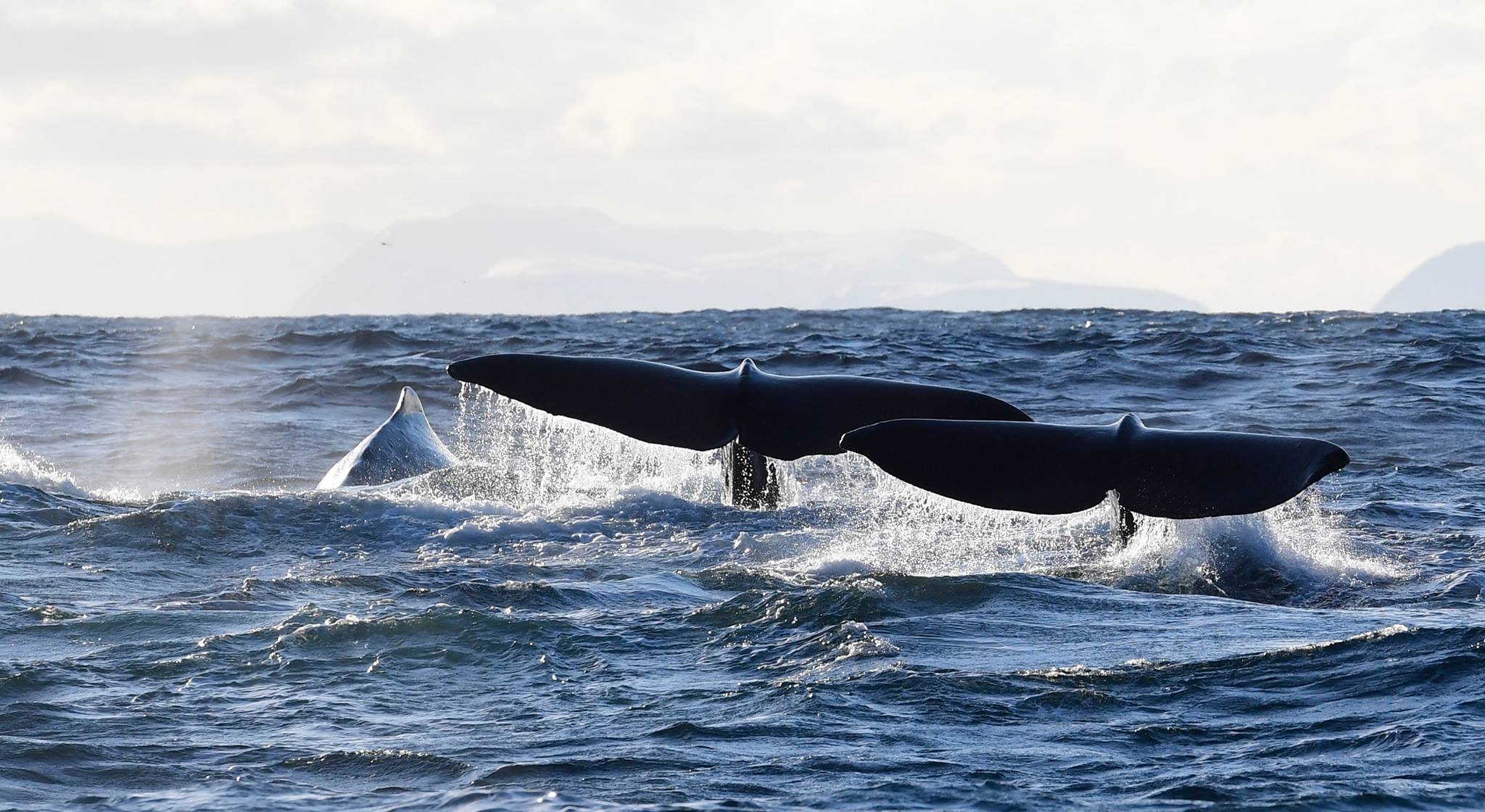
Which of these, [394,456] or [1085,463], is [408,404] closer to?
[394,456]

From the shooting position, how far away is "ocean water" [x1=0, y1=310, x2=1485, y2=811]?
519 centimetres

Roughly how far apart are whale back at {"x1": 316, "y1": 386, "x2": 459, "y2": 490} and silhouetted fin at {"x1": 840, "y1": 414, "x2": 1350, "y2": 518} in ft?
19.0

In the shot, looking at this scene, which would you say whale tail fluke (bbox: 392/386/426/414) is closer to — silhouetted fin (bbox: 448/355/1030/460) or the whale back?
the whale back

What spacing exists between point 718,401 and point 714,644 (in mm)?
2601

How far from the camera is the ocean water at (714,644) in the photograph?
519 centimetres

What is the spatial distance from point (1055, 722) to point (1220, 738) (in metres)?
0.59

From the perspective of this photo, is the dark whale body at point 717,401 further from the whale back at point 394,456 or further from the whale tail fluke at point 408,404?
the whale tail fluke at point 408,404

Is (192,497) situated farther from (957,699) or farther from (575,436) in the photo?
(957,699)

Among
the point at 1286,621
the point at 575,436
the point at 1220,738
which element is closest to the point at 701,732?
the point at 1220,738

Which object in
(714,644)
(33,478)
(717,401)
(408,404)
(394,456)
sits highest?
(717,401)

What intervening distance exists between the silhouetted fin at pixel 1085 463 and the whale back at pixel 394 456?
580 centimetres

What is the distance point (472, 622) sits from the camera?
291 inches

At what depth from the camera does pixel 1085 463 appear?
25.5ft

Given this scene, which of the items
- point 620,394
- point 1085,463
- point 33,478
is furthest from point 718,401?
point 33,478
